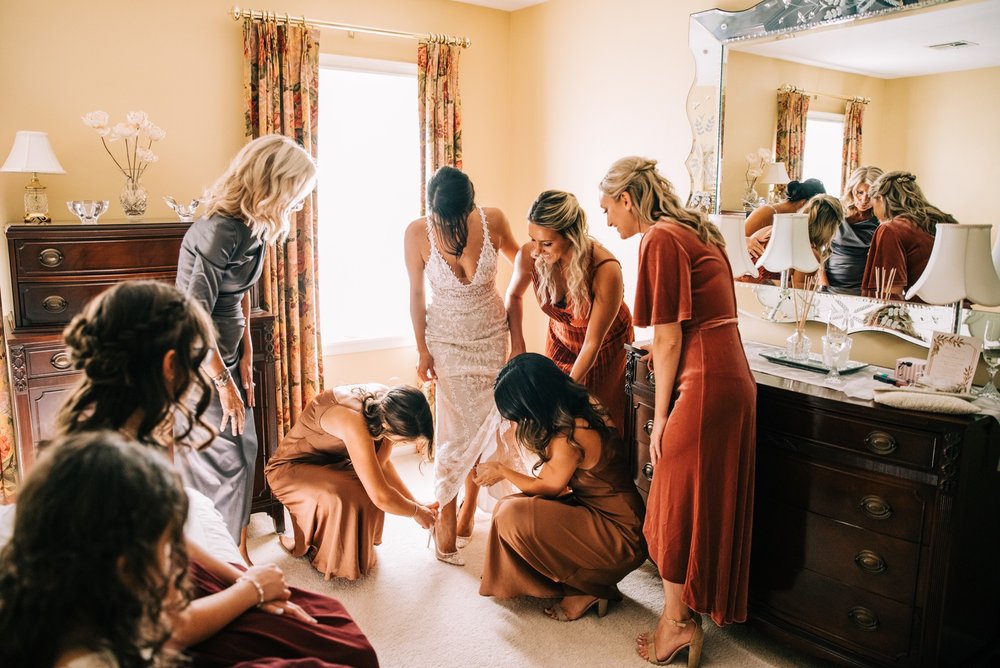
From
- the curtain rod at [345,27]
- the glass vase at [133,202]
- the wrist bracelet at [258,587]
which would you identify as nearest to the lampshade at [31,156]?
the glass vase at [133,202]

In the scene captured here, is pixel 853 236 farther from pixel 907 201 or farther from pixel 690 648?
pixel 690 648

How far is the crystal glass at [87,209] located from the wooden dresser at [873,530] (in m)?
2.77

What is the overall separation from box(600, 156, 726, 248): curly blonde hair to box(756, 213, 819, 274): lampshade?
741 millimetres

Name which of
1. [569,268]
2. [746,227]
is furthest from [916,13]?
[569,268]

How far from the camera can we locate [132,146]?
3.52 metres

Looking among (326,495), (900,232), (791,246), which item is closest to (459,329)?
(326,495)

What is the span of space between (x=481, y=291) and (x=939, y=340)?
170 centimetres

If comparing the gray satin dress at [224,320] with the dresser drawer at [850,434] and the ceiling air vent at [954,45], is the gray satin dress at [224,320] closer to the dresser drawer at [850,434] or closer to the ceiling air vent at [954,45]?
the dresser drawer at [850,434]

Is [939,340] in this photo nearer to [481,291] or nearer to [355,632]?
[481,291]

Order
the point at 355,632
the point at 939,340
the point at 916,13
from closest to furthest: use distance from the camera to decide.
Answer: the point at 355,632, the point at 939,340, the point at 916,13

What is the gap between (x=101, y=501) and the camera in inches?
40.1

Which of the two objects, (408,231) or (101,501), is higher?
(408,231)

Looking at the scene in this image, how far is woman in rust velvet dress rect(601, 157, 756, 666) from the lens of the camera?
2316mm

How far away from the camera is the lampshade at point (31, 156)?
305 centimetres
